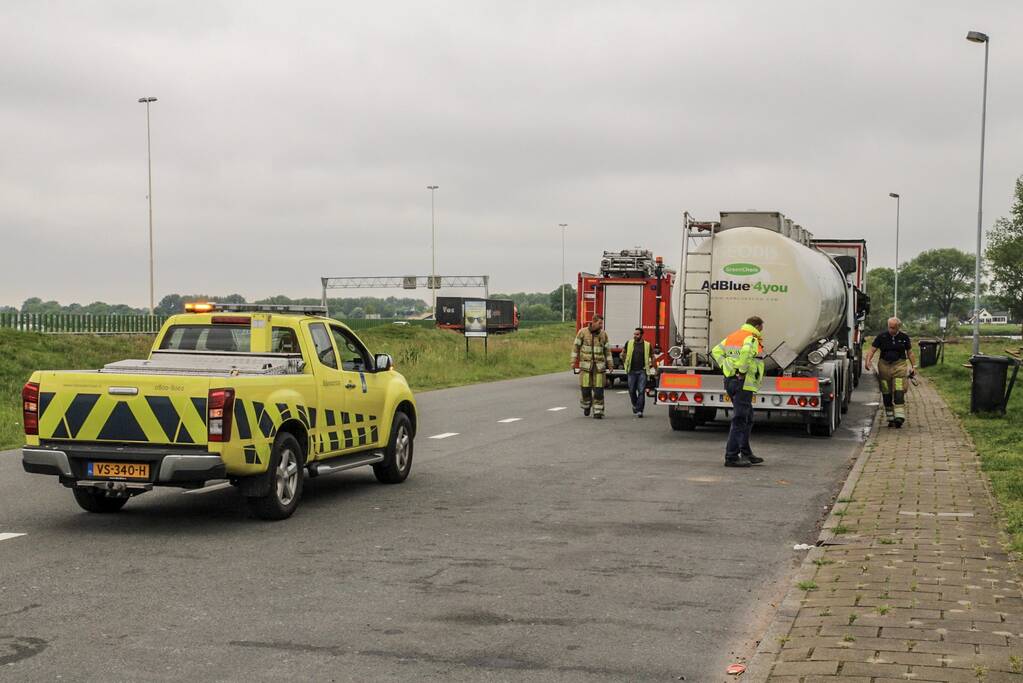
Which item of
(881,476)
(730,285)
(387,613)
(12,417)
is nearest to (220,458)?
(387,613)

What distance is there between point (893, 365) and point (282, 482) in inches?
494

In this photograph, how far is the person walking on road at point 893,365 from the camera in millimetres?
19344

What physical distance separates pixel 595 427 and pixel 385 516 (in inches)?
383

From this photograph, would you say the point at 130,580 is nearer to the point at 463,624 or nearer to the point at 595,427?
the point at 463,624

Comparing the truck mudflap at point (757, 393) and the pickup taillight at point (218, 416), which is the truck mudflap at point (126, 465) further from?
the truck mudflap at point (757, 393)

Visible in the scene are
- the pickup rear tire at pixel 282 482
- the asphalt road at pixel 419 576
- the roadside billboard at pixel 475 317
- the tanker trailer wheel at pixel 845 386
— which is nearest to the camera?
the asphalt road at pixel 419 576

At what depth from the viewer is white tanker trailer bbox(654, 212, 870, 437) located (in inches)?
701

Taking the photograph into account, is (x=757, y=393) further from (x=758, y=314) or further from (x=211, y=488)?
(x=211, y=488)

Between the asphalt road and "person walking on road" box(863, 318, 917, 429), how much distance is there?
6.13m

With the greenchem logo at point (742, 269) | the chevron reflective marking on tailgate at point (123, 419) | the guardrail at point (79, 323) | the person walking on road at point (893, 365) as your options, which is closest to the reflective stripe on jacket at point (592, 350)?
the greenchem logo at point (742, 269)

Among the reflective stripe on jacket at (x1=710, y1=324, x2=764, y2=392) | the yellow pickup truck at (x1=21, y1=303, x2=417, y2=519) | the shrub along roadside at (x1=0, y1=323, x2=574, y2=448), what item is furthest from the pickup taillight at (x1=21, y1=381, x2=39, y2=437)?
the shrub along roadside at (x1=0, y1=323, x2=574, y2=448)

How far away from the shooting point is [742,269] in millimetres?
17891

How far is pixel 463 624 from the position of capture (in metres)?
6.53

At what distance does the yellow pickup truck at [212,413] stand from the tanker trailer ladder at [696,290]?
7897 millimetres
